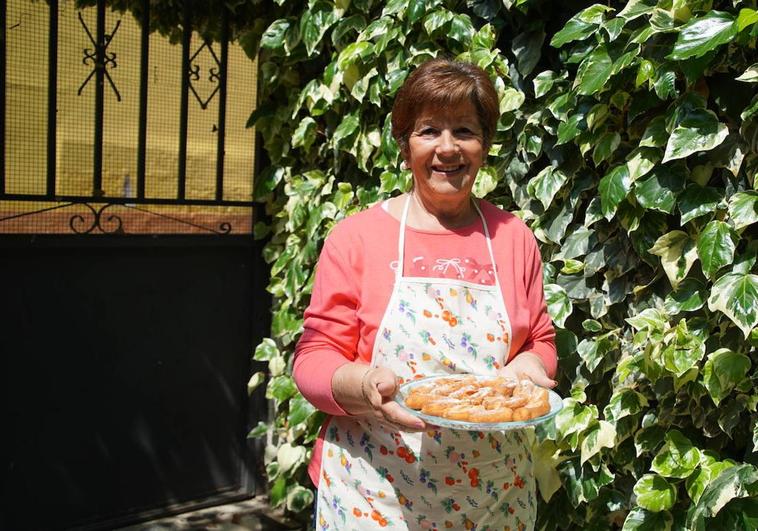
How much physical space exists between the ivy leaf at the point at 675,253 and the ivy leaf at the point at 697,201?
0.06 metres

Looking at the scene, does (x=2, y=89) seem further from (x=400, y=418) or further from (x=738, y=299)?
(x=738, y=299)

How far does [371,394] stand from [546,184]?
109cm

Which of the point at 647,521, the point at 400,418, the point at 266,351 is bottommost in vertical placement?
the point at 647,521

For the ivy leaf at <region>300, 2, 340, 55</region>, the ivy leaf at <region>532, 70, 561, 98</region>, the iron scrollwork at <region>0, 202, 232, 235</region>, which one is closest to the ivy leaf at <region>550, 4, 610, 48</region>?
the ivy leaf at <region>532, 70, 561, 98</region>

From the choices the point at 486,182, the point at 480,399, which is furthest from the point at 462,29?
the point at 480,399

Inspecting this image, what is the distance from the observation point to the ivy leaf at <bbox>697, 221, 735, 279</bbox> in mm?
2090

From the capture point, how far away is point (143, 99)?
3.43 meters

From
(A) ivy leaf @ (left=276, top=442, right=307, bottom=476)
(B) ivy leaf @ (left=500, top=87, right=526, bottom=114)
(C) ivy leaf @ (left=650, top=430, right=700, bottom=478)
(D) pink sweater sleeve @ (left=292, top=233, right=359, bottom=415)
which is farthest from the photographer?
(A) ivy leaf @ (left=276, top=442, right=307, bottom=476)

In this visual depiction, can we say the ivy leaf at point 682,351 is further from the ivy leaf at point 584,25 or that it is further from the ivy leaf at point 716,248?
the ivy leaf at point 584,25

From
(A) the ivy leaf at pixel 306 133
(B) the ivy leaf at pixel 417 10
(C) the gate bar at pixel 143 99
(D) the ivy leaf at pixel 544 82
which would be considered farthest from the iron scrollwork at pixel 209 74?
(D) the ivy leaf at pixel 544 82

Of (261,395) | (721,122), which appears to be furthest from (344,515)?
(261,395)

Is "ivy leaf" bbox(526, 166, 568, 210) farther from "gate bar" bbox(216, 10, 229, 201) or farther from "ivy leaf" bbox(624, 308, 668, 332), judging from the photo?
"gate bar" bbox(216, 10, 229, 201)

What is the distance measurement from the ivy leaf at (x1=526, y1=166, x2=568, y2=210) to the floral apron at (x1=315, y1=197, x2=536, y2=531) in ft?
2.03

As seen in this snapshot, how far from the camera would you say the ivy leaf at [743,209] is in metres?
2.05
